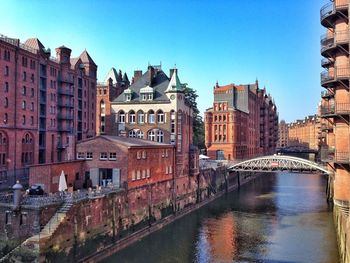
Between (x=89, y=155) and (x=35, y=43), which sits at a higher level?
(x=35, y=43)

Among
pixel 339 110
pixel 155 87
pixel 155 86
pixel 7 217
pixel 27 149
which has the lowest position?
pixel 7 217

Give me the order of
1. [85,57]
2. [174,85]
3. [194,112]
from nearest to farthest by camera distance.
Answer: [174,85]
[85,57]
[194,112]

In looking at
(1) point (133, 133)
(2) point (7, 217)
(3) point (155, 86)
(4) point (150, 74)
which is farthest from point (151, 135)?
(2) point (7, 217)

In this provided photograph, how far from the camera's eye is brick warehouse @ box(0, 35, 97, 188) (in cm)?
5597

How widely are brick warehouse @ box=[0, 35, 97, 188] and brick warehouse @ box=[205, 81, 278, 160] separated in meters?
30.1

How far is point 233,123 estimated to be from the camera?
94.5 meters

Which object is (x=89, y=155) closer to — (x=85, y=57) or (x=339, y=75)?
(x=339, y=75)

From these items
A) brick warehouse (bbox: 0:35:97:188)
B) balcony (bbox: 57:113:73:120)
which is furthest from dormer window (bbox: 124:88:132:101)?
balcony (bbox: 57:113:73:120)

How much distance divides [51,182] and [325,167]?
44980 millimetres

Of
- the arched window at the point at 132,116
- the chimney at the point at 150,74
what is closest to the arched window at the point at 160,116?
the arched window at the point at 132,116

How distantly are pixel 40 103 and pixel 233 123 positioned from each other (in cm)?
4667

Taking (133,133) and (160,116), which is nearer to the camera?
(160,116)

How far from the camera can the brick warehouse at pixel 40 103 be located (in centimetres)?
5597

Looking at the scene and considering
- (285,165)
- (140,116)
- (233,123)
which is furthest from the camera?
(233,123)
